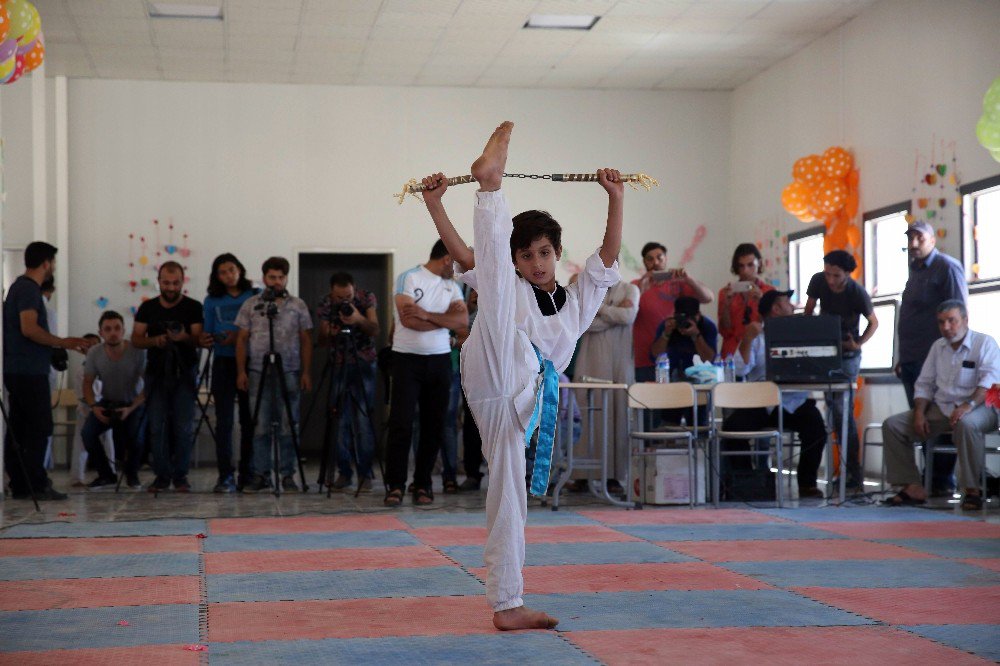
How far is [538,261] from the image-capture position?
3400mm

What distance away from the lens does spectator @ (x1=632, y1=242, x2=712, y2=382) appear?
7887mm

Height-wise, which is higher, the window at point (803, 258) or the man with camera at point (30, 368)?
the window at point (803, 258)

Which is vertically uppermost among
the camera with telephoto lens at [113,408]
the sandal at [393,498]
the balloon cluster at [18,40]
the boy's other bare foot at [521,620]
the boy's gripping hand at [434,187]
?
the balloon cluster at [18,40]

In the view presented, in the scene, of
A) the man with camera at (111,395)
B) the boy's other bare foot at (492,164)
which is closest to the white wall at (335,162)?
the man with camera at (111,395)

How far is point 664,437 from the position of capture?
686 centimetres

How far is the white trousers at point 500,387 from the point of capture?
317 cm

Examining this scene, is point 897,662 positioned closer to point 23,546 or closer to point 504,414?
point 504,414

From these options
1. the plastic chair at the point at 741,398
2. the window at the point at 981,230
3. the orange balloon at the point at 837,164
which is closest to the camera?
the plastic chair at the point at 741,398

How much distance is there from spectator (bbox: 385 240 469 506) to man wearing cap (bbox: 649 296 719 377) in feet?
4.79

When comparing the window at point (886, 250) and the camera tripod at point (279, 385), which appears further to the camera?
the window at point (886, 250)

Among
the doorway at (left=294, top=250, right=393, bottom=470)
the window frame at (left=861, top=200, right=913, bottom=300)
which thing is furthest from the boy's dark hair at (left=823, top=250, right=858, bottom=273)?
the doorway at (left=294, top=250, right=393, bottom=470)

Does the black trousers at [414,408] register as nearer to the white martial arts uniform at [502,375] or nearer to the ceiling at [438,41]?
the white martial arts uniform at [502,375]

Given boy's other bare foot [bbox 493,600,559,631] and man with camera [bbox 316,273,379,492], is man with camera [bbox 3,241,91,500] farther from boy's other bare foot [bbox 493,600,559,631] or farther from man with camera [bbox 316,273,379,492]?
boy's other bare foot [bbox 493,600,559,631]

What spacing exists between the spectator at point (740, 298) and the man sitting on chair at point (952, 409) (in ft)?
4.25
